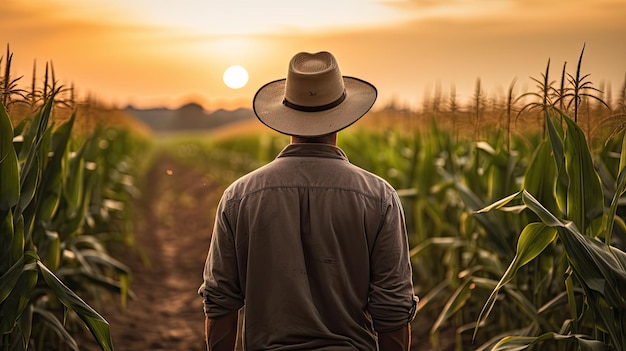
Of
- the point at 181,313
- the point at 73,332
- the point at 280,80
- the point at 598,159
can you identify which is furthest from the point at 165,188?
the point at 280,80

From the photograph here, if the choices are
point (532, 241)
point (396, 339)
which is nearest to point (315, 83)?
point (396, 339)

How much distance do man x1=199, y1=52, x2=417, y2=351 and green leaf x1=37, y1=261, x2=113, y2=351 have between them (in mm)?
878

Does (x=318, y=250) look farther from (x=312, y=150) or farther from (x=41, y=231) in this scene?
(x=41, y=231)

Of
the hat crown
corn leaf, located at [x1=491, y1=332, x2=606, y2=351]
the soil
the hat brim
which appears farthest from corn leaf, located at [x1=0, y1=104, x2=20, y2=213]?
corn leaf, located at [x1=491, y1=332, x2=606, y2=351]

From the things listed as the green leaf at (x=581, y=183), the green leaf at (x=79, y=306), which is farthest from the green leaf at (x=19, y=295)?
the green leaf at (x=581, y=183)

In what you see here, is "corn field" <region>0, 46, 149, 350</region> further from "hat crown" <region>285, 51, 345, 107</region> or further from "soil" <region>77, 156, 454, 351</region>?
"hat crown" <region>285, 51, 345, 107</region>

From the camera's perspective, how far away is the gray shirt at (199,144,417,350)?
2.08 metres

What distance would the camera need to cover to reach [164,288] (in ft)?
23.3

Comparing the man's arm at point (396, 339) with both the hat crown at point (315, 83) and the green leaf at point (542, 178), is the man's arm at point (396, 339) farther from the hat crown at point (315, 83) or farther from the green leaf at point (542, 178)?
the green leaf at point (542, 178)

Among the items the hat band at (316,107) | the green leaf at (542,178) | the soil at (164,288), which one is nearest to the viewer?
the hat band at (316,107)

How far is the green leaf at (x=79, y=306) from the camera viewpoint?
285 cm

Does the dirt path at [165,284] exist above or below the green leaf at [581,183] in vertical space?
below

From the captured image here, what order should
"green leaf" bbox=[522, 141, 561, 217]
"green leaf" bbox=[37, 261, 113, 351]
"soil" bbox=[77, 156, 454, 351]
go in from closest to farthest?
"green leaf" bbox=[37, 261, 113, 351] < "green leaf" bbox=[522, 141, 561, 217] < "soil" bbox=[77, 156, 454, 351]

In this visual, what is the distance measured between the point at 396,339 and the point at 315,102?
0.74 m
